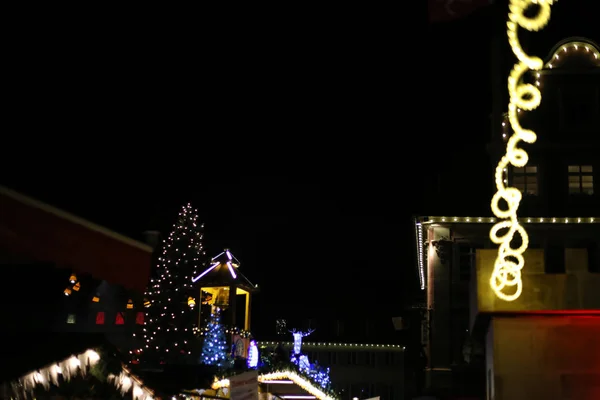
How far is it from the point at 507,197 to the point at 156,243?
59.5 feet

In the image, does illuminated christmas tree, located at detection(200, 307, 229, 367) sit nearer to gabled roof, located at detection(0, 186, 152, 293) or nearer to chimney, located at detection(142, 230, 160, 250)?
chimney, located at detection(142, 230, 160, 250)

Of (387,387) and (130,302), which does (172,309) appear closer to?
(130,302)

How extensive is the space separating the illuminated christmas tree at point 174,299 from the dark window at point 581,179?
15.5 m

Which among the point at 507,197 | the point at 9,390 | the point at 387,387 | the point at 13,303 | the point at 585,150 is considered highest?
the point at 585,150

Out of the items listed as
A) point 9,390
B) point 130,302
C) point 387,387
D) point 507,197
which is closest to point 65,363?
point 9,390

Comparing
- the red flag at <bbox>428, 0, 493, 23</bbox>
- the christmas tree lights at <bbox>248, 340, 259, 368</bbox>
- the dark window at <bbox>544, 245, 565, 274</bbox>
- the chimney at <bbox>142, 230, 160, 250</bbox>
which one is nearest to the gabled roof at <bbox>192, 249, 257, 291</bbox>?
the chimney at <bbox>142, 230, 160, 250</bbox>

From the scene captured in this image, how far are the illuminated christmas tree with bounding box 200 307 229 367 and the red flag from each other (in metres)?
17.6

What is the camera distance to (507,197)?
13781mm

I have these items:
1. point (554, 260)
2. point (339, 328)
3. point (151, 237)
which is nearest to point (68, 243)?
point (554, 260)

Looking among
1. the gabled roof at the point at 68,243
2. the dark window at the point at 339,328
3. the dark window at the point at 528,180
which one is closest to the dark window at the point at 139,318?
the gabled roof at the point at 68,243

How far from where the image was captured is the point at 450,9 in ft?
42.3

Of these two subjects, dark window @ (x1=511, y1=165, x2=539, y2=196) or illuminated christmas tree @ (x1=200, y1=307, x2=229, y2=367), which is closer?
illuminated christmas tree @ (x1=200, y1=307, x2=229, y2=367)

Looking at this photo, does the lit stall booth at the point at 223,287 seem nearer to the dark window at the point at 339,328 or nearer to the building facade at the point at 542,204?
the building facade at the point at 542,204

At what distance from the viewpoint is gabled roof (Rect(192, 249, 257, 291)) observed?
29.0m
